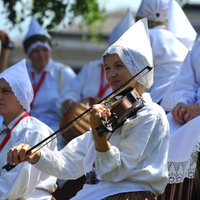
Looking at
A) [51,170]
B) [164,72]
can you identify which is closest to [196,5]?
[164,72]

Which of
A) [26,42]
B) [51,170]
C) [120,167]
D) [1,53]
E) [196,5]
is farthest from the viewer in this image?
[196,5]

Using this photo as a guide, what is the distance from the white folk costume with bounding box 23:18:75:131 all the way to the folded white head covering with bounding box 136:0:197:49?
2.10 m

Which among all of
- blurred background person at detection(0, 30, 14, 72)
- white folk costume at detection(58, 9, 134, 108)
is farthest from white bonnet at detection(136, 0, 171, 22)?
blurred background person at detection(0, 30, 14, 72)

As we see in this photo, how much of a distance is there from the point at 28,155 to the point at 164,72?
278 centimetres

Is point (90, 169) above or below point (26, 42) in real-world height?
above

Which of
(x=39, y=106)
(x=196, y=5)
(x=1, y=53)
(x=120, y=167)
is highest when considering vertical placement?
(x=120, y=167)

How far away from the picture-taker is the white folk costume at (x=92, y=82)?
9738 millimetres

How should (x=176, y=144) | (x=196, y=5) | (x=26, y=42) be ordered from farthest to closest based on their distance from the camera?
(x=196, y=5), (x=26, y=42), (x=176, y=144)

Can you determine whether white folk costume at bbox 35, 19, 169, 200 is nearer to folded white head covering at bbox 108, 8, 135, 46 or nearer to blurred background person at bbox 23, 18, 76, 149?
folded white head covering at bbox 108, 8, 135, 46

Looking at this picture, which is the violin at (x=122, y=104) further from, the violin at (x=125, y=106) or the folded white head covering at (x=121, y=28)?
the folded white head covering at (x=121, y=28)

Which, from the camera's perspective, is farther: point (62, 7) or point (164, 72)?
point (62, 7)

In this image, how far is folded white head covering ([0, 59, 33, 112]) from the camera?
21.9 ft

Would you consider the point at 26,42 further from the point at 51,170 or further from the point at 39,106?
the point at 51,170

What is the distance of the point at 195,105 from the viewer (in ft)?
22.0
